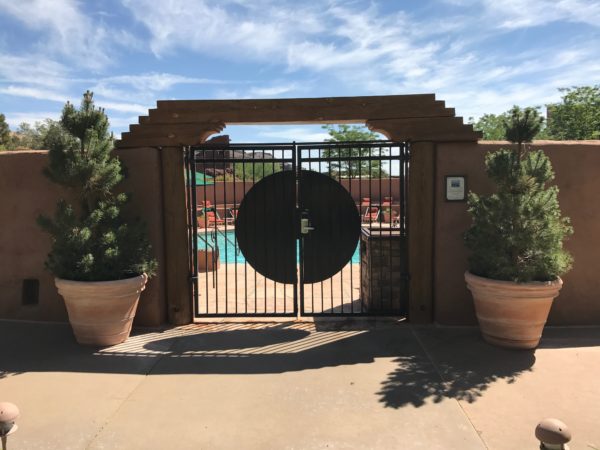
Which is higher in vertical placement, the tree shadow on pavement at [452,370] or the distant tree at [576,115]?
the distant tree at [576,115]

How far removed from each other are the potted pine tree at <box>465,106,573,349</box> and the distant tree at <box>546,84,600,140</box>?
18.9m

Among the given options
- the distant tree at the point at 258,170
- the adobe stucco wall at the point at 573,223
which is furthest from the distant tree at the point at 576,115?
the adobe stucco wall at the point at 573,223

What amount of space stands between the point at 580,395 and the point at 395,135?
295 centimetres

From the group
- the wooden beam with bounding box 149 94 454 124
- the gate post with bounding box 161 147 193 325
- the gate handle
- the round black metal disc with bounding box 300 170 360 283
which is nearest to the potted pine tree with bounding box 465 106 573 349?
the wooden beam with bounding box 149 94 454 124

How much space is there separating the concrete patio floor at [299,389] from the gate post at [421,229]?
28 cm

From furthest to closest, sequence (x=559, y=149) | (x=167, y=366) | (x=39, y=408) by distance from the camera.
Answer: (x=559, y=149) < (x=167, y=366) < (x=39, y=408)

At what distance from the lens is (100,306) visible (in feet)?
14.2

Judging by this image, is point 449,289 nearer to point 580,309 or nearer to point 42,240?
point 580,309

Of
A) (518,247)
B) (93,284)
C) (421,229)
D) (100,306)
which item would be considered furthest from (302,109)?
(100,306)

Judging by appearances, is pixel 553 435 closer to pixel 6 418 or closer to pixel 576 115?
pixel 6 418

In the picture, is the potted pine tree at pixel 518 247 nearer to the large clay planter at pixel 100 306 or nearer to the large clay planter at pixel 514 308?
the large clay planter at pixel 514 308

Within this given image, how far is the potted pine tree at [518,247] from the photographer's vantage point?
13.6 feet

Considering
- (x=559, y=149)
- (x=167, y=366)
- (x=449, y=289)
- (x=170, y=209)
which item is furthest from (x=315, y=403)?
(x=559, y=149)

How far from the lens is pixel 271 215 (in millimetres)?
5293
